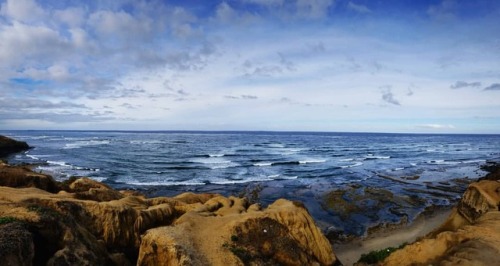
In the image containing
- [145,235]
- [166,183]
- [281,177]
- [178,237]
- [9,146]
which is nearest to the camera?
[178,237]

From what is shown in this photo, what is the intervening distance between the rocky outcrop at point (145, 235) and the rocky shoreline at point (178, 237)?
3cm

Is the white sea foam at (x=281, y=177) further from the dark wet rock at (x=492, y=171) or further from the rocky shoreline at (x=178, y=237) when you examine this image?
the rocky shoreline at (x=178, y=237)

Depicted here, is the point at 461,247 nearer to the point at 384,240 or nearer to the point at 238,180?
the point at 384,240

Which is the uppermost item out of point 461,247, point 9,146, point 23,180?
point 23,180

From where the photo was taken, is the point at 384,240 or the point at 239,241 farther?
the point at 384,240

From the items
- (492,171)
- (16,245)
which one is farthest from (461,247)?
(492,171)

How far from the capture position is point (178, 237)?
11.8 meters

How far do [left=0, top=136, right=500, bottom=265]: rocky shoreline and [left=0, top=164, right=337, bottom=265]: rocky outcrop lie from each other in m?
0.03

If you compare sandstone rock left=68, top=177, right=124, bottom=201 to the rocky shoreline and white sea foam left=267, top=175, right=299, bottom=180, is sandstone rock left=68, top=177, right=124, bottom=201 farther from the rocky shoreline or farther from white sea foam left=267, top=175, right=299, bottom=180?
white sea foam left=267, top=175, right=299, bottom=180

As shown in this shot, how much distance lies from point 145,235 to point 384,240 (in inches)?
599

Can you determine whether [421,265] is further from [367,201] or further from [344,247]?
[367,201]

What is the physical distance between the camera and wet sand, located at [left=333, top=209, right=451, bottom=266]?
754 inches

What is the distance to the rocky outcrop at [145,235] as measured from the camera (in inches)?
381

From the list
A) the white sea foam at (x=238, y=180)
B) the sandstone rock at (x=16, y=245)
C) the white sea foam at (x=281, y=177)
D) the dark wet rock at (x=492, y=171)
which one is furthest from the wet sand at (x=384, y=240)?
the white sea foam at (x=238, y=180)
